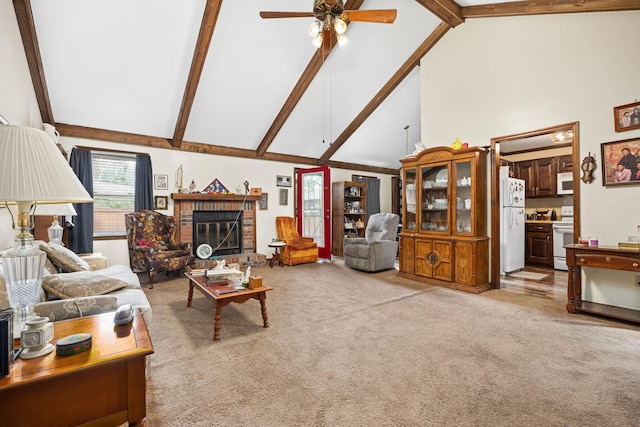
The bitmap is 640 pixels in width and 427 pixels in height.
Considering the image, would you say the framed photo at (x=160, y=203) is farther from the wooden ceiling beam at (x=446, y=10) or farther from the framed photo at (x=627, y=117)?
the framed photo at (x=627, y=117)

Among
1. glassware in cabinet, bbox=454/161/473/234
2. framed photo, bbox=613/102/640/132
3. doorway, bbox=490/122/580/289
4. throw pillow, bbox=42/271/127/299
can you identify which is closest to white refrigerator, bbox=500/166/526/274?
doorway, bbox=490/122/580/289

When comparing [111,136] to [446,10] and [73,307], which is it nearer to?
[73,307]

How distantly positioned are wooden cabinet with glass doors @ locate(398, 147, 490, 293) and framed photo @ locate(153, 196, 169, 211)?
419 cm

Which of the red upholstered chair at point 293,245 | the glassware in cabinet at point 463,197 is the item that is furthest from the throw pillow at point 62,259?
the glassware in cabinet at point 463,197

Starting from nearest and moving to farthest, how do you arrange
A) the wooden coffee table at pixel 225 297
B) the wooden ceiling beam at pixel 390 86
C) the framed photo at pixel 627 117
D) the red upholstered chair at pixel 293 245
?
the wooden coffee table at pixel 225 297, the framed photo at pixel 627 117, the wooden ceiling beam at pixel 390 86, the red upholstered chair at pixel 293 245

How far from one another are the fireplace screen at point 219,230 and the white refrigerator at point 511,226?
16.1ft

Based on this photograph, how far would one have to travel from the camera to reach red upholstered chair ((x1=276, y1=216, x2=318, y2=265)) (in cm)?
610

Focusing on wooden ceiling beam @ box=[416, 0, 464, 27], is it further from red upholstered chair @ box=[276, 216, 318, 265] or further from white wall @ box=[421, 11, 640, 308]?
red upholstered chair @ box=[276, 216, 318, 265]

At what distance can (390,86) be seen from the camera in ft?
18.1

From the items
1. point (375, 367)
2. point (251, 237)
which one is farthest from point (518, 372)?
point (251, 237)

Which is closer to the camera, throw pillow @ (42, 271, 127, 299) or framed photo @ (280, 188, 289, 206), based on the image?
throw pillow @ (42, 271, 127, 299)

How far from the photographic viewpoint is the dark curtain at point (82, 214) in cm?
468

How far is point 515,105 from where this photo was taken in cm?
391

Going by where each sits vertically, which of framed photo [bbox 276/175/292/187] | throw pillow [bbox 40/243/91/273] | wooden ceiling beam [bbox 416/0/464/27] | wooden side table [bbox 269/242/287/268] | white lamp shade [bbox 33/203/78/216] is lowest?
wooden side table [bbox 269/242/287/268]
